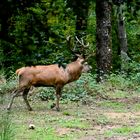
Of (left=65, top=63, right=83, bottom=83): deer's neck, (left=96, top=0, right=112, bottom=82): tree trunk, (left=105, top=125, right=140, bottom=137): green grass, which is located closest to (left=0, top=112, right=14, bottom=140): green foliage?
(left=105, top=125, right=140, bottom=137): green grass

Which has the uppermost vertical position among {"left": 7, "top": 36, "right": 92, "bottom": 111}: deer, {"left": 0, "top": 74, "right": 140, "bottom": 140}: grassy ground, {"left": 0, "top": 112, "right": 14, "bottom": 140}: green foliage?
{"left": 0, "top": 112, "right": 14, "bottom": 140}: green foliage

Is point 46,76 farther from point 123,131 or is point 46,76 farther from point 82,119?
point 123,131

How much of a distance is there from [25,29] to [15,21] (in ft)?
0.89

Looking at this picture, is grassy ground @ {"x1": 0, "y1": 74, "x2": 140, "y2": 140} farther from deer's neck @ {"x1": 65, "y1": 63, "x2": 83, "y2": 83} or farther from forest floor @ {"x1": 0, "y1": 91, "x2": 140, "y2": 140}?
deer's neck @ {"x1": 65, "y1": 63, "x2": 83, "y2": 83}

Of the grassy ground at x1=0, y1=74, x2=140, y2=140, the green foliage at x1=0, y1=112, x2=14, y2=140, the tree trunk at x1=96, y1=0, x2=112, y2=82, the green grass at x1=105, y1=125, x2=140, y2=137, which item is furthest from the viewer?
the tree trunk at x1=96, y1=0, x2=112, y2=82

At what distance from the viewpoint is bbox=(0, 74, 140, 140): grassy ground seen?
33.7 ft

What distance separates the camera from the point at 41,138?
9969 mm

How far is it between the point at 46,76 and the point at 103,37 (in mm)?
6208

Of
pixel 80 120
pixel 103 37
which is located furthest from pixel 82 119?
pixel 103 37

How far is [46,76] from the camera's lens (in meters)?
13.7

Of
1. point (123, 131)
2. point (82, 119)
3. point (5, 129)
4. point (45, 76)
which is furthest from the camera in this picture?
point (45, 76)

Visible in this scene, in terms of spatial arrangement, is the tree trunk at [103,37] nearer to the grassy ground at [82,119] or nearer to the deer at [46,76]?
the grassy ground at [82,119]

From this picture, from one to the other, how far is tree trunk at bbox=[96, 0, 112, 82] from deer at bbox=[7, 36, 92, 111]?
5082 mm

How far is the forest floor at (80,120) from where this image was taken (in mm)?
10273
